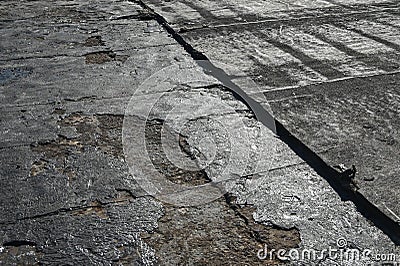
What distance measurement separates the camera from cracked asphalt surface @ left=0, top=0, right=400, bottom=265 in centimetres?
207

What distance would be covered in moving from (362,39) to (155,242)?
2717mm

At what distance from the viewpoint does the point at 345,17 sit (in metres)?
4.81

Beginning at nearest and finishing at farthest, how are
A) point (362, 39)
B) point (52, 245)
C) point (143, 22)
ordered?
point (52, 245)
point (362, 39)
point (143, 22)

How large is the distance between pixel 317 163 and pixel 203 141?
1.74ft

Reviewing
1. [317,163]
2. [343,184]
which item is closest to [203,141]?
[317,163]

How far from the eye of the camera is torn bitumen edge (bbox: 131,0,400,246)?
211 centimetres

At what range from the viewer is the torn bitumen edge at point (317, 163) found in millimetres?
2109

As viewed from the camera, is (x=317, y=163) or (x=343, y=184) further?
(x=317, y=163)

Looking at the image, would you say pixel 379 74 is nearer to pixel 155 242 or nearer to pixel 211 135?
pixel 211 135

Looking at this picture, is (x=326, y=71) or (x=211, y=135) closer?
(x=211, y=135)

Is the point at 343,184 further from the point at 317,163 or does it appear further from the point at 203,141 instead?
the point at 203,141

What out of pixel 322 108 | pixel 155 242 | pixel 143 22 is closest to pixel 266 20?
pixel 143 22

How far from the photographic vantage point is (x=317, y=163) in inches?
99.9

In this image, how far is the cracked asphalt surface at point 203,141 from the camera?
207 cm
